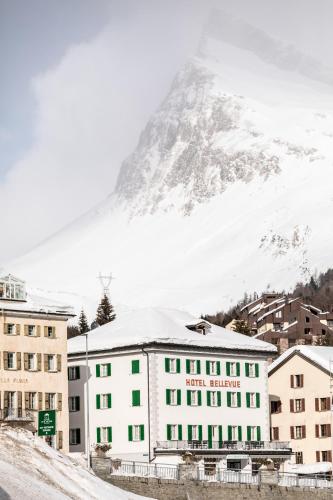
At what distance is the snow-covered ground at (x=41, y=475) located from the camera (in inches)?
3971

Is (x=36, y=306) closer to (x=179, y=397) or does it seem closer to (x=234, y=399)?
(x=179, y=397)

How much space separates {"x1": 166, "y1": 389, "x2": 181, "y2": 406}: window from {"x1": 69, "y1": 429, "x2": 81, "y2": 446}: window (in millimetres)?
9152

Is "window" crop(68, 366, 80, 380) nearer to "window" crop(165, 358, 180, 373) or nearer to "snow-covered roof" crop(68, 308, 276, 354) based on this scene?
"snow-covered roof" crop(68, 308, 276, 354)

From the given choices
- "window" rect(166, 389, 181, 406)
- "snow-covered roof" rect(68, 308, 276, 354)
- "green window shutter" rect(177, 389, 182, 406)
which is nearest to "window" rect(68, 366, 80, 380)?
"snow-covered roof" rect(68, 308, 276, 354)

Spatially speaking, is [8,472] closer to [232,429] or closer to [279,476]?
[279,476]

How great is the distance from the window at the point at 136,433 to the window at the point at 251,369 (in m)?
16.9

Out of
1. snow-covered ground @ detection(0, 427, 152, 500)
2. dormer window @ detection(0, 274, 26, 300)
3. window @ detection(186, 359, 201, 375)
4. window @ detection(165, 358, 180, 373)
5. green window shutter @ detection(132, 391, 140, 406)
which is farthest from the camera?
window @ detection(186, 359, 201, 375)

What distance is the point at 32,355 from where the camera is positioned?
134 metres

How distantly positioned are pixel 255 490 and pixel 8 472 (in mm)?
27151

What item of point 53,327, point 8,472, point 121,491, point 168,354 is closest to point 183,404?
point 168,354

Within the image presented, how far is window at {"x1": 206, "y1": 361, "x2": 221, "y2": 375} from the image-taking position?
5965 inches

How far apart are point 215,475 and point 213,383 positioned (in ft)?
94.0

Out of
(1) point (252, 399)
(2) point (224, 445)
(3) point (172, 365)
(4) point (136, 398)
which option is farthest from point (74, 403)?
(1) point (252, 399)

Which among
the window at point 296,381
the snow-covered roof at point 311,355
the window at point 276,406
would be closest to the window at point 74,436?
the window at point 276,406
